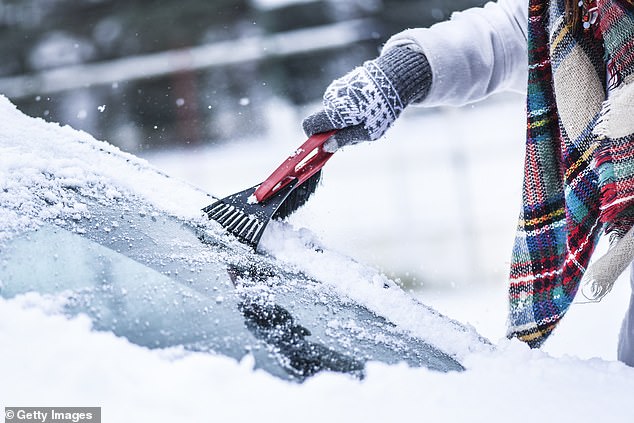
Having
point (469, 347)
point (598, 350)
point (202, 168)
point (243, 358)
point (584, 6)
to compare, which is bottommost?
point (202, 168)

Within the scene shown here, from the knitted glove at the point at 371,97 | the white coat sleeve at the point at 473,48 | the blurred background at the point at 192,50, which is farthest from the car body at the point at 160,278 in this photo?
the blurred background at the point at 192,50

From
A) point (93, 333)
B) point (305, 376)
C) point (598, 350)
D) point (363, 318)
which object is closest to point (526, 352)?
point (363, 318)

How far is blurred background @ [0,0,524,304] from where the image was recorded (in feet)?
21.3

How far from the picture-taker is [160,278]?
864 mm

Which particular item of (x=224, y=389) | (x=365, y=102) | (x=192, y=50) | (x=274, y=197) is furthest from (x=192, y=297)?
(x=192, y=50)

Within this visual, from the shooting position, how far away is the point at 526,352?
957 millimetres

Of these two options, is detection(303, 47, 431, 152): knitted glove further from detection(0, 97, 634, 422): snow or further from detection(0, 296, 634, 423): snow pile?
detection(0, 296, 634, 423): snow pile

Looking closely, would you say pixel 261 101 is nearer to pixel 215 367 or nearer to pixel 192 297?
pixel 192 297

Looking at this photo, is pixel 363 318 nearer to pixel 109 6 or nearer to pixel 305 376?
pixel 305 376

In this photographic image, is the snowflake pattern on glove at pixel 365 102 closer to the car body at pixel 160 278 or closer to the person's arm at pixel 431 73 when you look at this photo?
the person's arm at pixel 431 73

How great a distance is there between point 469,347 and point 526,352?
8cm

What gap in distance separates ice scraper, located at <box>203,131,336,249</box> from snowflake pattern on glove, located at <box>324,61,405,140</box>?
0.05 metres

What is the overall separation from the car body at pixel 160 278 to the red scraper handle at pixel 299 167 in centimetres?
20

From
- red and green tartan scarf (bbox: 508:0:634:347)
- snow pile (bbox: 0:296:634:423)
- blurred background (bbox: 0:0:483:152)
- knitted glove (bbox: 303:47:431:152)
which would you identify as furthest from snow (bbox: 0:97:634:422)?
blurred background (bbox: 0:0:483:152)
